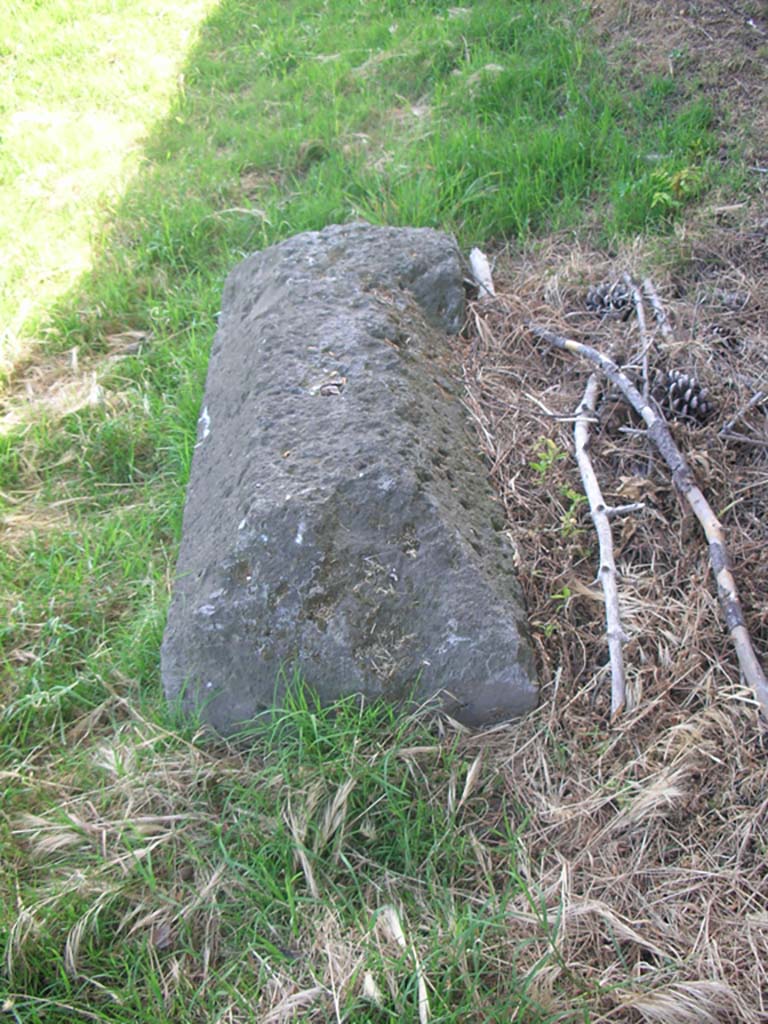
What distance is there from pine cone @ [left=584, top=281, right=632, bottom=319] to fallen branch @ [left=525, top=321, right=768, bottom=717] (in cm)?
26

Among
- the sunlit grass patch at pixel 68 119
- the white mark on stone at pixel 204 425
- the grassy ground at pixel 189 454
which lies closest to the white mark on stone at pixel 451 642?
the grassy ground at pixel 189 454

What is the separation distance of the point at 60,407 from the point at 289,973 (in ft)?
8.68

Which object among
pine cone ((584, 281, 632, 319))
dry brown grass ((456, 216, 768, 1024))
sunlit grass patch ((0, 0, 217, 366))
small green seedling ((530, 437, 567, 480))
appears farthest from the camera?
sunlit grass patch ((0, 0, 217, 366))

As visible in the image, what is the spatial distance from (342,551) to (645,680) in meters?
0.87

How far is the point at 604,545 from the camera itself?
8.23 feet

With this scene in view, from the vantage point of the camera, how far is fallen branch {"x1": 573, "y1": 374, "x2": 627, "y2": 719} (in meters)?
2.25

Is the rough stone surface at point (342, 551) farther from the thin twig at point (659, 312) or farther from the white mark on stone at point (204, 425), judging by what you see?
the thin twig at point (659, 312)

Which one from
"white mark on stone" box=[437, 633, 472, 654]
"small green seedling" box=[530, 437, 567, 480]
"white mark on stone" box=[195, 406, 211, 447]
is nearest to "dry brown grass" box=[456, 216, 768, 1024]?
"small green seedling" box=[530, 437, 567, 480]

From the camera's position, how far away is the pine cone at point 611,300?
11.0ft

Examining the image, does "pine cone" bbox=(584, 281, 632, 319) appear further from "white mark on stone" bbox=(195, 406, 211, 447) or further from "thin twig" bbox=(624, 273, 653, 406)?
"white mark on stone" bbox=(195, 406, 211, 447)

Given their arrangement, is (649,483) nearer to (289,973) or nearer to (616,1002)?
(616,1002)

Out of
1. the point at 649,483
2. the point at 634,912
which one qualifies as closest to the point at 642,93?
the point at 649,483

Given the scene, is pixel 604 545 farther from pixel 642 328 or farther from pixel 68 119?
pixel 68 119

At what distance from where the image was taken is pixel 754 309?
10.5 feet
